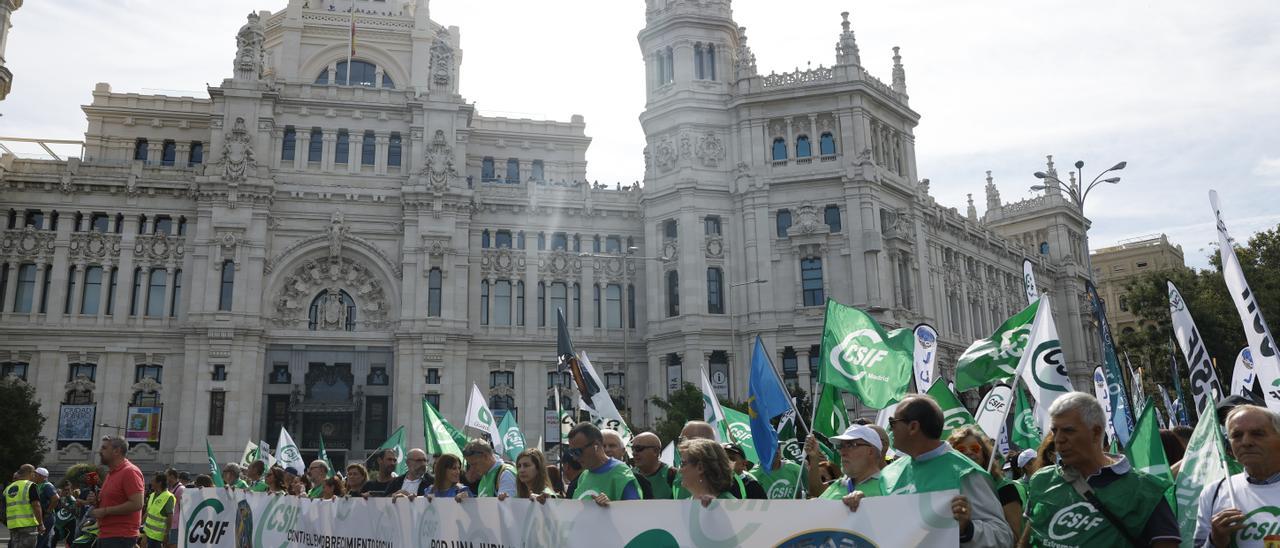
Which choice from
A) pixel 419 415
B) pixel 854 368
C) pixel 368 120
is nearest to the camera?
pixel 854 368

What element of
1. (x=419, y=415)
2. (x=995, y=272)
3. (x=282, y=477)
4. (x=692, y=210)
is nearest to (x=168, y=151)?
(x=419, y=415)

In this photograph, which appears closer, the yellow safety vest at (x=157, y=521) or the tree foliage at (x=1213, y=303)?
the yellow safety vest at (x=157, y=521)

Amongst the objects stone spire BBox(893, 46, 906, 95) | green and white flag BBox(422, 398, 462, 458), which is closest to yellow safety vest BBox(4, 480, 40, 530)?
green and white flag BBox(422, 398, 462, 458)

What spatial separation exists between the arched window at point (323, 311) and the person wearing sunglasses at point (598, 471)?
4430 centimetres

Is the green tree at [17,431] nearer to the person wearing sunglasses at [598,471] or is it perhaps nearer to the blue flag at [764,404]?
the blue flag at [764,404]

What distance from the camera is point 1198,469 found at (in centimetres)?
660

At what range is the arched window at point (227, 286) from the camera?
1917 inches

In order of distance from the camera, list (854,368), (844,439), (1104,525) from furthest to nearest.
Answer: (854,368) < (844,439) < (1104,525)

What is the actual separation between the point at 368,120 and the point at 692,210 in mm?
19198

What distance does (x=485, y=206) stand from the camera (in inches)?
2103

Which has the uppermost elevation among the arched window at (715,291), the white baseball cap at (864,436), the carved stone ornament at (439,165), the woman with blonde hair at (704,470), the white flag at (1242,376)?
the carved stone ornament at (439,165)

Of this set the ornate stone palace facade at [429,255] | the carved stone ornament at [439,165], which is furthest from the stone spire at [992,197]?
the carved stone ornament at [439,165]

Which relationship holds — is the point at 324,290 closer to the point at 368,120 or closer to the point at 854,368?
the point at 368,120

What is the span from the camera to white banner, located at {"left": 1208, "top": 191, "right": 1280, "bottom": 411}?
10359 mm
